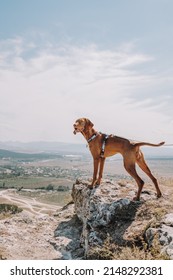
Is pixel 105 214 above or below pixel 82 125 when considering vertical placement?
below

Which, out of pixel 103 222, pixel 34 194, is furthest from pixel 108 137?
pixel 34 194

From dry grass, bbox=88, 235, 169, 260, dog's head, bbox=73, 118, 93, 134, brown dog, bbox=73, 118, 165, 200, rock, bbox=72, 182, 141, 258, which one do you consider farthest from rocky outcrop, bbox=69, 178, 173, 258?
dog's head, bbox=73, 118, 93, 134

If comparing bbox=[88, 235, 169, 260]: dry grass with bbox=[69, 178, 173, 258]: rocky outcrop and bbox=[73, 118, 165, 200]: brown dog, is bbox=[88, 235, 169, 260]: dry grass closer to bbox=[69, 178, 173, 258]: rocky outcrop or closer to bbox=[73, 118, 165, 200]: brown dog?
bbox=[69, 178, 173, 258]: rocky outcrop

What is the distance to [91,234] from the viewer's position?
9.76 m

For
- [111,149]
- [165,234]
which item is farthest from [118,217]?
[165,234]

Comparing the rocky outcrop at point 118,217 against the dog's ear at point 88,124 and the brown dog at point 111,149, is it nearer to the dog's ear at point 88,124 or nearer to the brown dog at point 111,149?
the brown dog at point 111,149

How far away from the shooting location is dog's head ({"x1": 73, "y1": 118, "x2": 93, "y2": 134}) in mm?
11094

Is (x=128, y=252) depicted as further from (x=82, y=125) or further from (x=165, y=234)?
(x=82, y=125)

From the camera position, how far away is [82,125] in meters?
11.2

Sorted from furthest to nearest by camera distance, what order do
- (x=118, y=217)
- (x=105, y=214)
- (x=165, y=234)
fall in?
(x=105, y=214), (x=118, y=217), (x=165, y=234)

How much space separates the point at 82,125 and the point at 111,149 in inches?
52.9

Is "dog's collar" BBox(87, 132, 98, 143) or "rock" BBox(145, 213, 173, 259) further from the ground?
"dog's collar" BBox(87, 132, 98, 143)

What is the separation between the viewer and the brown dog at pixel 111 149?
33.4 feet
